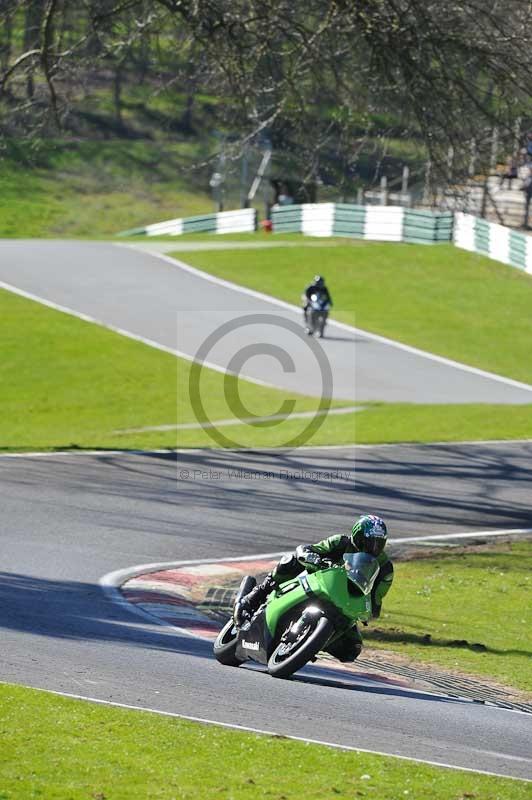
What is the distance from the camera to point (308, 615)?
998 centimetres

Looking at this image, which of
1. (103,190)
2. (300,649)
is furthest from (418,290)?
(103,190)

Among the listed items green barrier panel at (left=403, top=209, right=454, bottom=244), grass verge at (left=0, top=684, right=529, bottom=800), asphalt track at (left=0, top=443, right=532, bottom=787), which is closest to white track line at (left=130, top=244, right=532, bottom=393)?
asphalt track at (left=0, top=443, right=532, bottom=787)

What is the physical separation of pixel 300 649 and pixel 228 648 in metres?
0.93

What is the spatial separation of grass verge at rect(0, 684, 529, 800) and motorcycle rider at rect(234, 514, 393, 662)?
85.4 inches

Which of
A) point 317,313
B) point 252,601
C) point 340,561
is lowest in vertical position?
point 252,601

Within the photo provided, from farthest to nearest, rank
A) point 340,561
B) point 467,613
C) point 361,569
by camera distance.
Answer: point 467,613, point 340,561, point 361,569

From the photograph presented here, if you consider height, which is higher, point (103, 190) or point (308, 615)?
point (103, 190)

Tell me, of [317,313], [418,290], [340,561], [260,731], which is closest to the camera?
[260,731]

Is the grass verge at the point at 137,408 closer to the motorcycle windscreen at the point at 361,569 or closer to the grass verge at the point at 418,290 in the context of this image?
the grass verge at the point at 418,290

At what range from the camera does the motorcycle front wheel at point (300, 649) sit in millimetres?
9812

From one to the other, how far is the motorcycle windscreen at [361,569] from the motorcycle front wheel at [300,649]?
403 mm

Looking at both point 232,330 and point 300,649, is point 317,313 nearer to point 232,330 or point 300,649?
point 232,330

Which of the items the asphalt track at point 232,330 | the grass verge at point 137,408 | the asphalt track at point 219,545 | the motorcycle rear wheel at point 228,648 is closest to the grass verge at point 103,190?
the asphalt track at point 232,330

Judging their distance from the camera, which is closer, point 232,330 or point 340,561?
point 340,561
